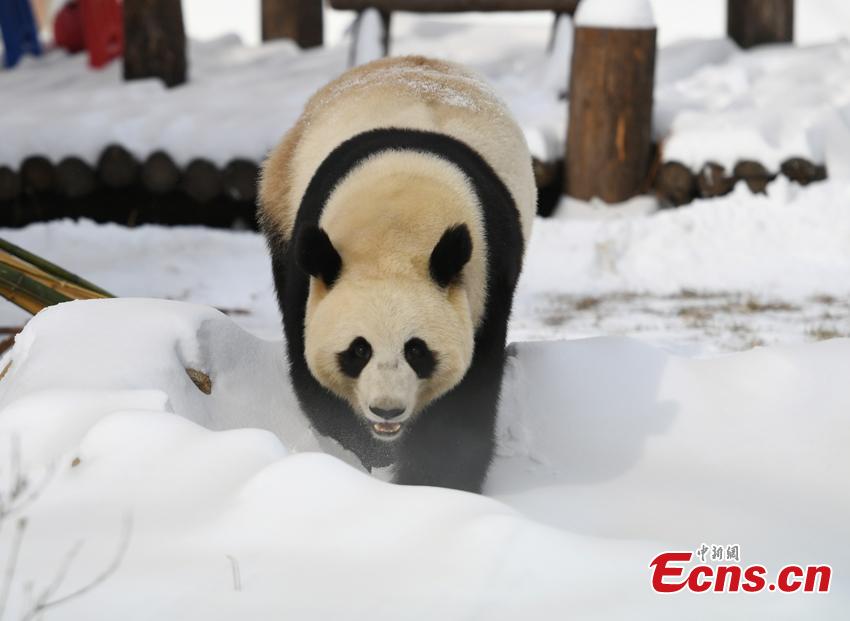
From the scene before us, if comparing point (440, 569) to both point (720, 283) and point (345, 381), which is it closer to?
point (345, 381)

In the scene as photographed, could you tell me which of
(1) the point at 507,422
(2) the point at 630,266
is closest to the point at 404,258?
(1) the point at 507,422

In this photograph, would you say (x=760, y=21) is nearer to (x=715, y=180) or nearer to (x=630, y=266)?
(x=715, y=180)

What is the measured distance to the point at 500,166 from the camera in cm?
360

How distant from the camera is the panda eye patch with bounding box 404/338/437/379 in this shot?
2873 mm

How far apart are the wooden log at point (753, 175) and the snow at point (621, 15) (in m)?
0.98

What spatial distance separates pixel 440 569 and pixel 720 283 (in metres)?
4.28

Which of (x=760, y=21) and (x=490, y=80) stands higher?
(x=760, y=21)

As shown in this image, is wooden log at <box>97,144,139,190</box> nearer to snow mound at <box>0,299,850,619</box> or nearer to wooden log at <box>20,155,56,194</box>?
wooden log at <box>20,155,56,194</box>

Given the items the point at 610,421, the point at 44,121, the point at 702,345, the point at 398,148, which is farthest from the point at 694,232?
the point at 44,121

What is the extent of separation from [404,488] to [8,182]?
5.73 m

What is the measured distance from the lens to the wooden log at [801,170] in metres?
6.79

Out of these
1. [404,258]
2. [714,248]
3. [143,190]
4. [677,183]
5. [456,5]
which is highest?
[404,258]

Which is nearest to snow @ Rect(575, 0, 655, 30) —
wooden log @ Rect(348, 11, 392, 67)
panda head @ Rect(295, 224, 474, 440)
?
wooden log @ Rect(348, 11, 392, 67)

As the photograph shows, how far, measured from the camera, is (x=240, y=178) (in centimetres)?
735
